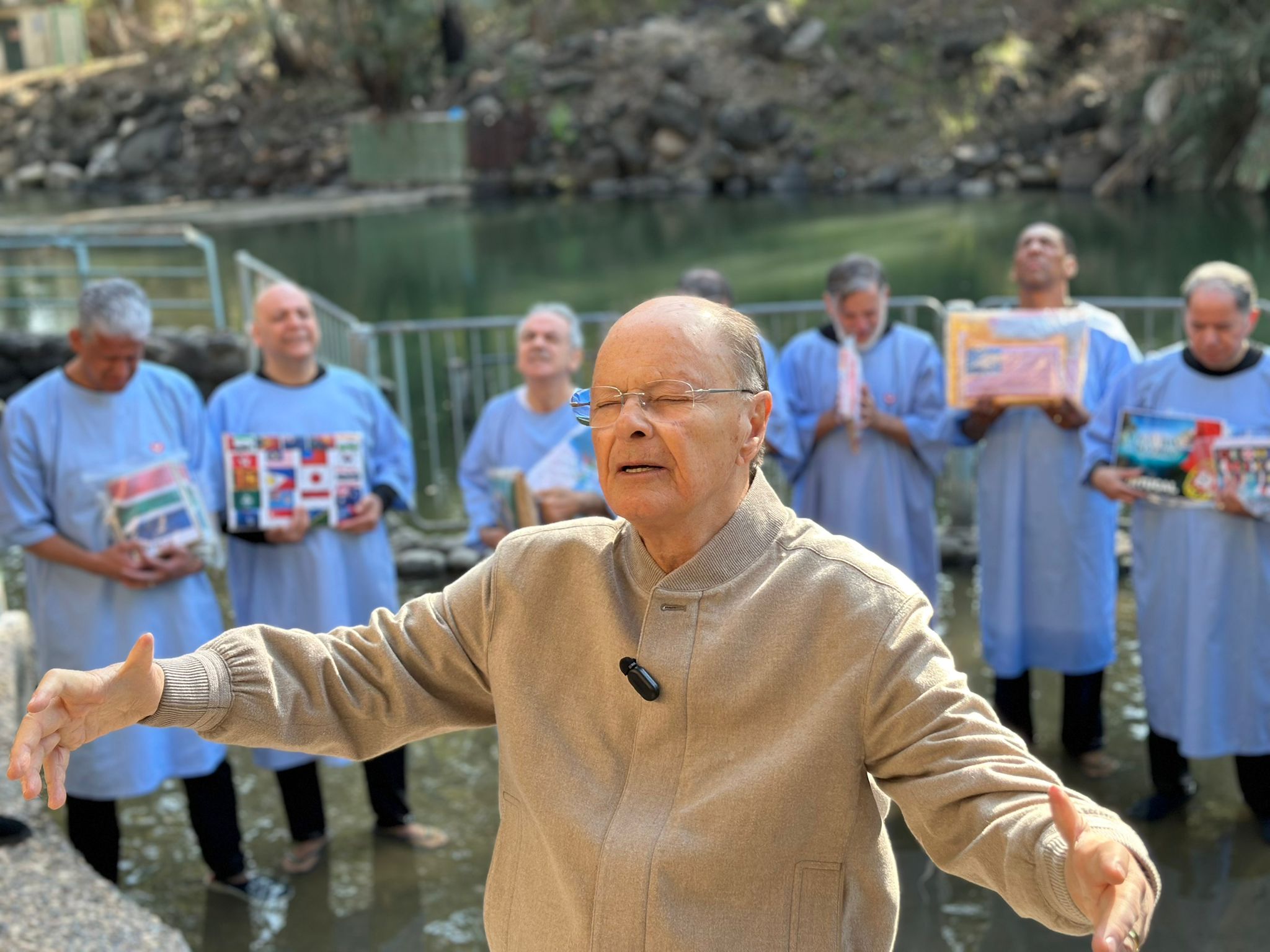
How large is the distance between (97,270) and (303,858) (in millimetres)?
8803

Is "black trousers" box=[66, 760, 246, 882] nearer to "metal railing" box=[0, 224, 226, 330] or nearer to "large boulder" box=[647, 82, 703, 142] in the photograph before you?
"metal railing" box=[0, 224, 226, 330]

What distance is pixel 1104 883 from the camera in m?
1.55

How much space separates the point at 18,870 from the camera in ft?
13.4

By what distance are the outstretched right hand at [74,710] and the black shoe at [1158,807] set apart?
3758mm

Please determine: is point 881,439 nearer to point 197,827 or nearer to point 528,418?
point 528,418

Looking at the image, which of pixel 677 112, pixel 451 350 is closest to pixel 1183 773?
pixel 451 350

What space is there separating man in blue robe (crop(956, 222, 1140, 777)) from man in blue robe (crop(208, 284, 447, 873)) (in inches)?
85.8

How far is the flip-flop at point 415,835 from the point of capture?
4820 mm

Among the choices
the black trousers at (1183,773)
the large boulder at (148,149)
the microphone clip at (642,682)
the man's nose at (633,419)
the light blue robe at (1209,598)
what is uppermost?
the large boulder at (148,149)

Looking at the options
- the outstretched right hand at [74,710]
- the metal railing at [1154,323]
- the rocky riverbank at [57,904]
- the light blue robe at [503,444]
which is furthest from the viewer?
the metal railing at [1154,323]

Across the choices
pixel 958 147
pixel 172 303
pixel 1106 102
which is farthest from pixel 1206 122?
Result: pixel 172 303

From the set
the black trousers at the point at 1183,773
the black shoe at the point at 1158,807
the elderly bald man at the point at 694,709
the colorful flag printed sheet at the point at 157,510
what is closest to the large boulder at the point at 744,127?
the black trousers at the point at 1183,773

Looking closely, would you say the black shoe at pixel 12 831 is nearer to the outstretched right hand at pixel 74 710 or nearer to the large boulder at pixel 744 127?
the outstretched right hand at pixel 74 710

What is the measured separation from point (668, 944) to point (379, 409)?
337cm
